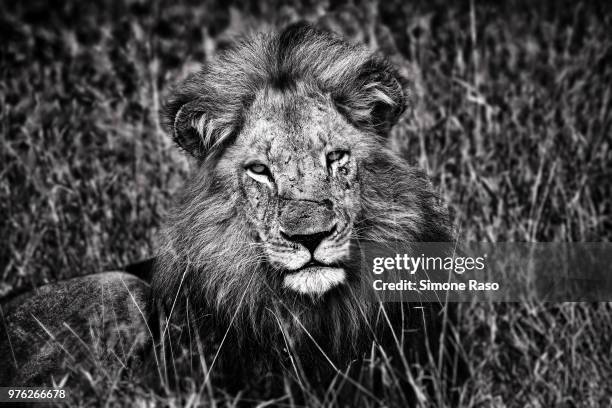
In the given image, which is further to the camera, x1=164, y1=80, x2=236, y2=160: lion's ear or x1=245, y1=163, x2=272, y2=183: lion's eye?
x1=164, y1=80, x2=236, y2=160: lion's ear

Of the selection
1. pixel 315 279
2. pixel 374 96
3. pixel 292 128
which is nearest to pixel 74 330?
pixel 315 279

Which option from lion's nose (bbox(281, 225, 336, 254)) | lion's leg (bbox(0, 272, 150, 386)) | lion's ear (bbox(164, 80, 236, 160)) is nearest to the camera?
lion's nose (bbox(281, 225, 336, 254))

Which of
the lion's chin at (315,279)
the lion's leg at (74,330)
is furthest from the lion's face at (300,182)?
the lion's leg at (74,330)

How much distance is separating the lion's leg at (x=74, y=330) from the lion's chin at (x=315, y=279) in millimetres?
701

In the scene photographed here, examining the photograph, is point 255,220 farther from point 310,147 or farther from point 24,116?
point 24,116

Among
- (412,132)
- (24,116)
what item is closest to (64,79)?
(24,116)

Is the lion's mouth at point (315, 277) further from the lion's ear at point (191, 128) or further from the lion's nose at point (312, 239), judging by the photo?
the lion's ear at point (191, 128)

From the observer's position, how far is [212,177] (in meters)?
3.46

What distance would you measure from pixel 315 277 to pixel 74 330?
1124 millimetres

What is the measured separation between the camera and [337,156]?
328 centimetres

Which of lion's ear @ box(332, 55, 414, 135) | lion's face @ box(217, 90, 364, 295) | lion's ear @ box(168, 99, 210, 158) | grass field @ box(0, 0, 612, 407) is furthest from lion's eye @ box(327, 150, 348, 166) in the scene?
grass field @ box(0, 0, 612, 407)

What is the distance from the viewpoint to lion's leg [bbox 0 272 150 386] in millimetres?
3205

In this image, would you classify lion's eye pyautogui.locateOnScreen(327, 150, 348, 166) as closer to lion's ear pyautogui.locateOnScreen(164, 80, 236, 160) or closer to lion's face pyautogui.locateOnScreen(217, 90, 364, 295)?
lion's face pyautogui.locateOnScreen(217, 90, 364, 295)

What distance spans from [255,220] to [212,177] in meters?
Answer: 0.35
